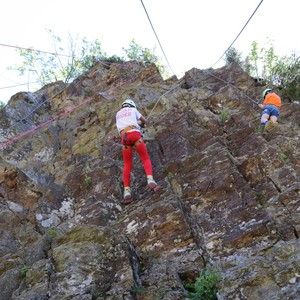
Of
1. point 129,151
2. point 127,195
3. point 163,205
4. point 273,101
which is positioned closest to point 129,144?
point 129,151

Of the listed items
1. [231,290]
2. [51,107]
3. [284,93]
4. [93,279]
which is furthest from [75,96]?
[231,290]

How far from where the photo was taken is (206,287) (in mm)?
4941

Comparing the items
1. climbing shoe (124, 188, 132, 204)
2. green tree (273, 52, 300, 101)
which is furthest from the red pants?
green tree (273, 52, 300, 101)

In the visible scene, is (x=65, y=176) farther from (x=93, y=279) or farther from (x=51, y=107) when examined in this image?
(x=51, y=107)

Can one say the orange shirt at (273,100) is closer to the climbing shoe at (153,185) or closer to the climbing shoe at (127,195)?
the climbing shoe at (153,185)

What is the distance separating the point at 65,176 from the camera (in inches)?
376

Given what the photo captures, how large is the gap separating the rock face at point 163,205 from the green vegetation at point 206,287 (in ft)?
0.35

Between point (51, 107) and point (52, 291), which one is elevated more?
point (51, 107)

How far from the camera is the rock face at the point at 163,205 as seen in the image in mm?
5316

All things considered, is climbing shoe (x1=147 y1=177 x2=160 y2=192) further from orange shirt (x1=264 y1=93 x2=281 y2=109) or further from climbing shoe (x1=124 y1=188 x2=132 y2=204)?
orange shirt (x1=264 y1=93 x2=281 y2=109)

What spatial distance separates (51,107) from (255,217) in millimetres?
11691

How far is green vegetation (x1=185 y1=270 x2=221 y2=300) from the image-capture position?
4.87 metres

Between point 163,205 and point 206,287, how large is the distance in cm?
206

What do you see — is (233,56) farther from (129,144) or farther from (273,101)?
(129,144)
